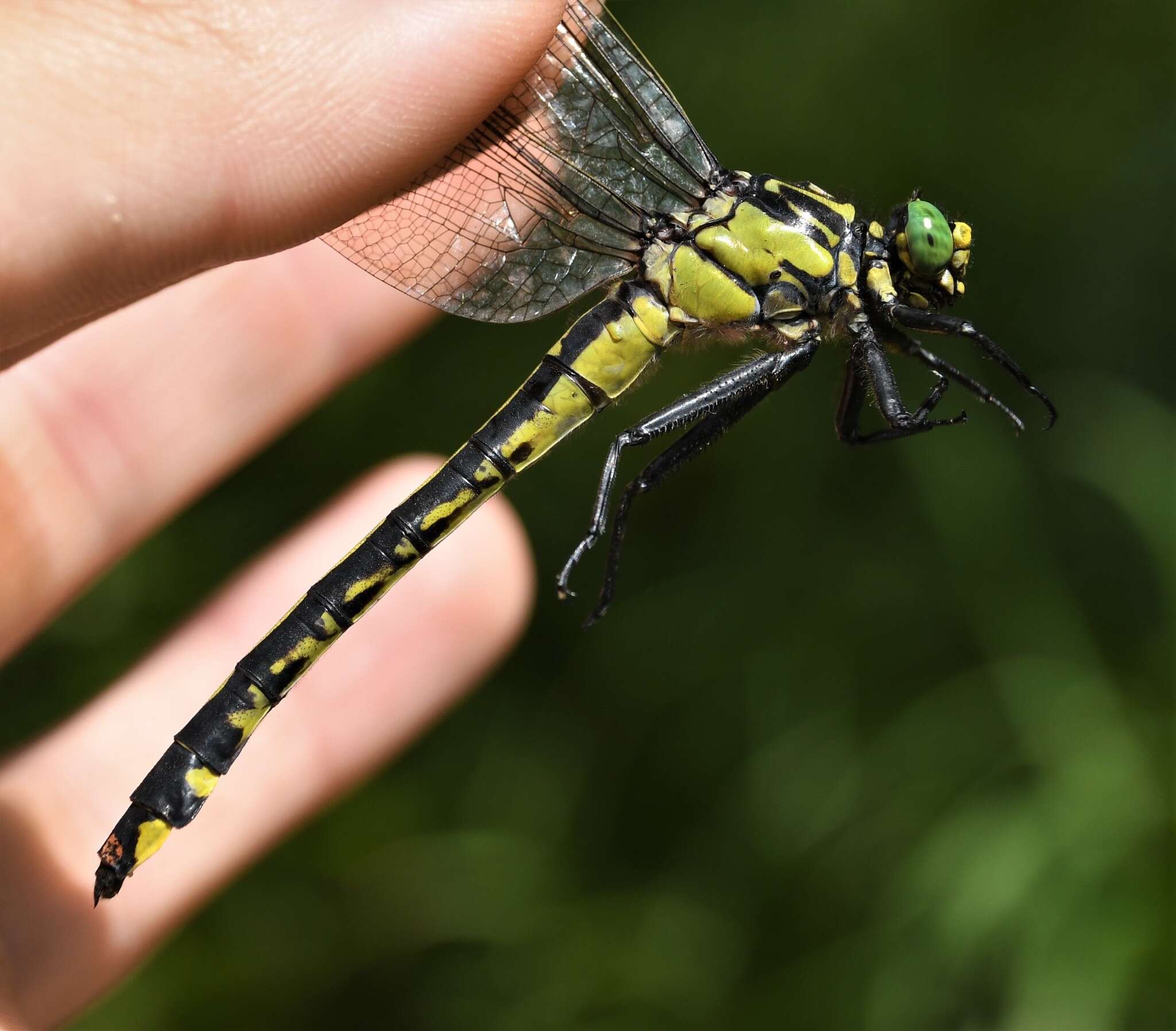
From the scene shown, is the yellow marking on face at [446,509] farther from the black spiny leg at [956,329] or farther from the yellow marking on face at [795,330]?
the black spiny leg at [956,329]

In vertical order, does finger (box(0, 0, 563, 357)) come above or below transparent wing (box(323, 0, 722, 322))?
above

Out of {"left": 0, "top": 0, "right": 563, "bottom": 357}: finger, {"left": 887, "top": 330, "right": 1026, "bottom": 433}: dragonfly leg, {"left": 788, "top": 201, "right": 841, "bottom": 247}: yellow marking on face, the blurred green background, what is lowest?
the blurred green background

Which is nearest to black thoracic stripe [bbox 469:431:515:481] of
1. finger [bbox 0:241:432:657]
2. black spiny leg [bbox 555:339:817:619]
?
black spiny leg [bbox 555:339:817:619]

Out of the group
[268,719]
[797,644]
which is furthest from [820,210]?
[268,719]

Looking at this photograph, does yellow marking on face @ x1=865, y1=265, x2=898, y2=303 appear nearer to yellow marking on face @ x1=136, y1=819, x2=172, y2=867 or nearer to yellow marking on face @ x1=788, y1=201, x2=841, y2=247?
yellow marking on face @ x1=788, y1=201, x2=841, y2=247

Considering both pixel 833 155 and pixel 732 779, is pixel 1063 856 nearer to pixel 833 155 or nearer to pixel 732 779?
pixel 732 779

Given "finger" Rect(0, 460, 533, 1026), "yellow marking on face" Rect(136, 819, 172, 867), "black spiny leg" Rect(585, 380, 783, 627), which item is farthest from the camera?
"finger" Rect(0, 460, 533, 1026)
